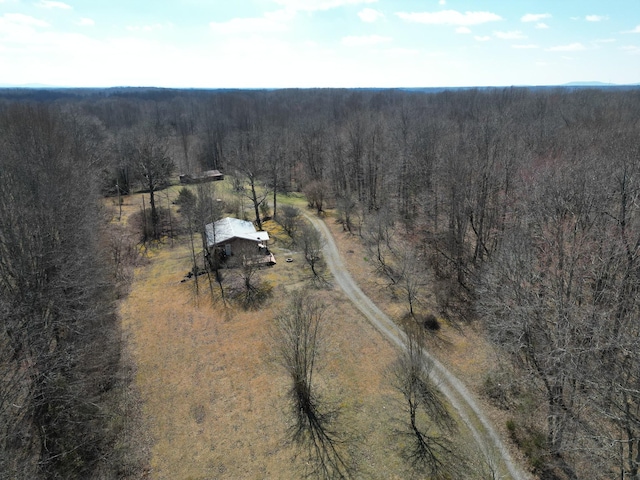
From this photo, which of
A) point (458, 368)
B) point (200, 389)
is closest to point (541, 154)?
point (458, 368)

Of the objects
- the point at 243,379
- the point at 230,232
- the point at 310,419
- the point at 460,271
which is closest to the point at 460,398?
the point at 310,419

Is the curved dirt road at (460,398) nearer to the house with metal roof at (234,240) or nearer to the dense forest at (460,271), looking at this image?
the dense forest at (460,271)

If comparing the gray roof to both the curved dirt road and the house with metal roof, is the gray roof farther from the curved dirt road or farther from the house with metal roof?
A: the curved dirt road

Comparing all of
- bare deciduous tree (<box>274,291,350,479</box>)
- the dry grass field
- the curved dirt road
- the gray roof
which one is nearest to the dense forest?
the curved dirt road

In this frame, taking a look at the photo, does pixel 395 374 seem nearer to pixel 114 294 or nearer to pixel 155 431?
pixel 155 431

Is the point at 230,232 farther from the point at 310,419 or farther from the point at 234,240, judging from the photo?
the point at 310,419
